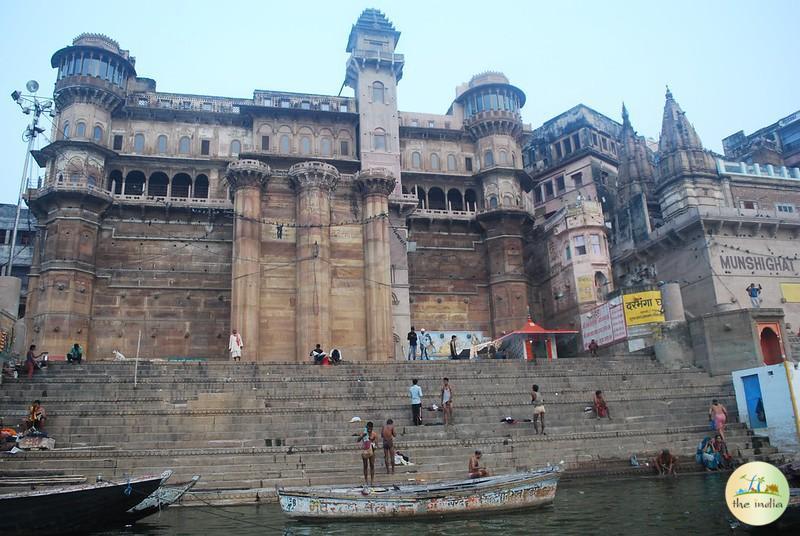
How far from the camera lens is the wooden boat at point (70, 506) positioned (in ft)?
34.6

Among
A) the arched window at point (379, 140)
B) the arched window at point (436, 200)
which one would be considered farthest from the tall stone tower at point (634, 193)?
the arched window at point (379, 140)

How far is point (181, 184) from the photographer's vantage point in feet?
134

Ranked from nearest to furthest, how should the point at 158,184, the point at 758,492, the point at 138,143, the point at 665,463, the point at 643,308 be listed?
the point at 758,492 < the point at 665,463 < the point at 643,308 < the point at 138,143 < the point at 158,184

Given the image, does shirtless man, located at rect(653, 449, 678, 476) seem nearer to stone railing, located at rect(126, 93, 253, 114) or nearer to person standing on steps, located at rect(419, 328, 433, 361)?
person standing on steps, located at rect(419, 328, 433, 361)

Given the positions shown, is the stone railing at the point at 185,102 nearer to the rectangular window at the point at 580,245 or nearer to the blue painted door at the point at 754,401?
the rectangular window at the point at 580,245

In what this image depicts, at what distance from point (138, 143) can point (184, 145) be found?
2.65 meters

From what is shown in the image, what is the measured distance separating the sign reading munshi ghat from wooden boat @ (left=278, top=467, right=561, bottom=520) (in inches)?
1062

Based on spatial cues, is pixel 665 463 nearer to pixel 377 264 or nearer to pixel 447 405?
pixel 447 405

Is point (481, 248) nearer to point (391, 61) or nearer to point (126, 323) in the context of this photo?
point (391, 61)

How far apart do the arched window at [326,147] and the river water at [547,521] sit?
98.6 feet

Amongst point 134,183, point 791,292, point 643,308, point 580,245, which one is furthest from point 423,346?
point 134,183

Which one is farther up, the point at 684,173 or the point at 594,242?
the point at 684,173

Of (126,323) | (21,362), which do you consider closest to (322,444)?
(21,362)

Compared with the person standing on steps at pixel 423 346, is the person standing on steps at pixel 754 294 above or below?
above
